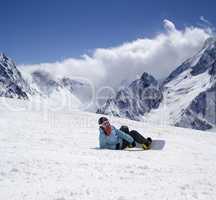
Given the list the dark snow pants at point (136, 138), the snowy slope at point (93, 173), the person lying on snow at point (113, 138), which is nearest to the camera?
the snowy slope at point (93, 173)

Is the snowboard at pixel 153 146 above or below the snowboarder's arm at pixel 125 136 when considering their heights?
below

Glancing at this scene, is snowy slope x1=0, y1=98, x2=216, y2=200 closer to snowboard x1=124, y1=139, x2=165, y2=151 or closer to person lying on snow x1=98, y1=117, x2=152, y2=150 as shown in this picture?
snowboard x1=124, y1=139, x2=165, y2=151

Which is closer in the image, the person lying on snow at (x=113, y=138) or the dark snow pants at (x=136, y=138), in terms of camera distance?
the person lying on snow at (x=113, y=138)

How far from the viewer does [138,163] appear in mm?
10766

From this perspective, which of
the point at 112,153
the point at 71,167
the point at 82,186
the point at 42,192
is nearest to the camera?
the point at 42,192

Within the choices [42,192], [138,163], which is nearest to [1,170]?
[42,192]

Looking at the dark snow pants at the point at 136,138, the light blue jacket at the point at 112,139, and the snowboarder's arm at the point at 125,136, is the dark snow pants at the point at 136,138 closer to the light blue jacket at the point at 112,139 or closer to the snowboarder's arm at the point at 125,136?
the snowboarder's arm at the point at 125,136

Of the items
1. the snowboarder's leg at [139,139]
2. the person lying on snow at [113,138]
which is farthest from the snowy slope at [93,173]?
the person lying on snow at [113,138]

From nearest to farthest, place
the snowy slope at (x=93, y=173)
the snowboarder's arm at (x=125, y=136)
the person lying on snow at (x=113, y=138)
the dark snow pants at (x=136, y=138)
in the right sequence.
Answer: the snowy slope at (x=93, y=173) < the person lying on snow at (x=113, y=138) < the snowboarder's arm at (x=125, y=136) < the dark snow pants at (x=136, y=138)

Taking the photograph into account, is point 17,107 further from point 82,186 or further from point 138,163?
point 82,186

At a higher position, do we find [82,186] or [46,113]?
[46,113]

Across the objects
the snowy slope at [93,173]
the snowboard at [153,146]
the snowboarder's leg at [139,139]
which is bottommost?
the snowy slope at [93,173]

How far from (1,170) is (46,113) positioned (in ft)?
53.4

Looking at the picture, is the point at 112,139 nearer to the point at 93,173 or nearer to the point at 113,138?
the point at 113,138
